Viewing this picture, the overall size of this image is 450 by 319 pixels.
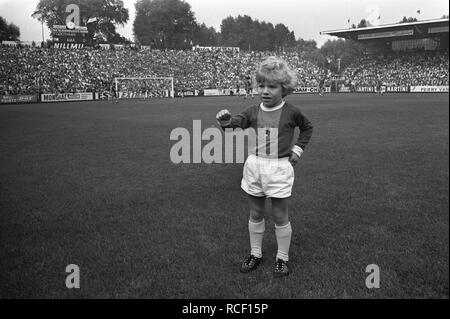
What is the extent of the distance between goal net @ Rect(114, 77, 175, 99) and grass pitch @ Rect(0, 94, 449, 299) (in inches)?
1372

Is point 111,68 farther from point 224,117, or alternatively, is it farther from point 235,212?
point 224,117

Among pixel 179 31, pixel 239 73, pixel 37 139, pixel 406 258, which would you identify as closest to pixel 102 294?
pixel 406 258

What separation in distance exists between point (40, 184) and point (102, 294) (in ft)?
14.4

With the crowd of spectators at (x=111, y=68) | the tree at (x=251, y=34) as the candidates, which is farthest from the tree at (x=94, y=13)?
the tree at (x=251, y=34)

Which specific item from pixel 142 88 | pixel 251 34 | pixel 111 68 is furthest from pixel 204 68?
pixel 251 34

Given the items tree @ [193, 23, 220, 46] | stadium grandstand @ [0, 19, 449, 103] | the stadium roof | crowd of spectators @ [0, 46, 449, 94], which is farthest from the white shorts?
tree @ [193, 23, 220, 46]

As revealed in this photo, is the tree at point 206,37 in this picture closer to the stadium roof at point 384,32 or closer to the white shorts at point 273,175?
the stadium roof at point 384,32

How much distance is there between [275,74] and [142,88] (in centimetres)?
4304

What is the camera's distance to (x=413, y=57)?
51562 mm

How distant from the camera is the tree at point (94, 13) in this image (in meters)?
22.3

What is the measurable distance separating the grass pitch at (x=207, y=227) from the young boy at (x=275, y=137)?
0.53 m
